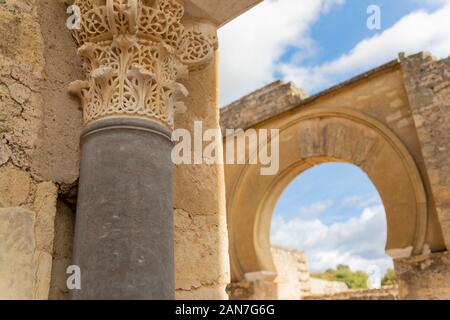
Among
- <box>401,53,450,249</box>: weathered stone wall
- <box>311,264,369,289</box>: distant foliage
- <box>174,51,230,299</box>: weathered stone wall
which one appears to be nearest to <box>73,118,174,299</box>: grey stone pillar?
<box>174,51,230,299</box>: weathered stone wall

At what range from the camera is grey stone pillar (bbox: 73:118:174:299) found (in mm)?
1685

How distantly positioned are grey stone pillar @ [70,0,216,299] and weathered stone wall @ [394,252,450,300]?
488 cm

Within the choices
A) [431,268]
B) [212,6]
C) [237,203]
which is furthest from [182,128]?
[237,203]

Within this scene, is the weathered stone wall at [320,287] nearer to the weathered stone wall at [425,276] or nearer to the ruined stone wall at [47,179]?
the weathered stone wall at [425,276]

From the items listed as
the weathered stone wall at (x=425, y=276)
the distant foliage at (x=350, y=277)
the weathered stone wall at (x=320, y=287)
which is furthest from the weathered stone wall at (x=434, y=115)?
the distant foliage at (x=350, y=277)

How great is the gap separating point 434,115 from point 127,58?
5.48m

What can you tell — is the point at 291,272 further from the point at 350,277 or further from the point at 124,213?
the point at 350,277

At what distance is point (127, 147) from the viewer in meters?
1.89

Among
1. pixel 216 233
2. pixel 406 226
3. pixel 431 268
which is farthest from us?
pixel 406 226

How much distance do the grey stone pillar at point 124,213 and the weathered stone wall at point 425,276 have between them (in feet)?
16.3

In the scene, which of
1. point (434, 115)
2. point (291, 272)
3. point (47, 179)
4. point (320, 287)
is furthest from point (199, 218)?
point (320, 287)

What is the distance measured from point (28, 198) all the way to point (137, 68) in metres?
0.74
